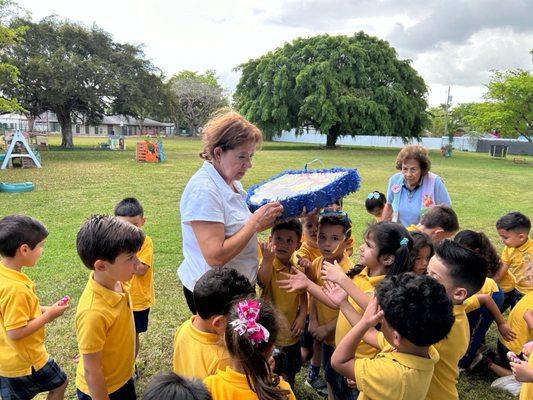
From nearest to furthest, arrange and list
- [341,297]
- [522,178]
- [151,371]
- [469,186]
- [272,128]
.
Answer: [341,297], [151,371], [469,186], [522,178], [272,128]

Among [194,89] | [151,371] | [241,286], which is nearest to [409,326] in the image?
[241,286]

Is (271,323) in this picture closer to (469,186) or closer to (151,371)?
(151,371)

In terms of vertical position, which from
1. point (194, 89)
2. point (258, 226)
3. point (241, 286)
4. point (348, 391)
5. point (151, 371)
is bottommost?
point (151, 371)

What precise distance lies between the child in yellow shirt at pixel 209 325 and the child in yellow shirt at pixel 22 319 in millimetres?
864

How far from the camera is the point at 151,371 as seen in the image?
3.47m

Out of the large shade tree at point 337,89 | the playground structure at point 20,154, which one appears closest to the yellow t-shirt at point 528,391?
the playground structure at point 20,154

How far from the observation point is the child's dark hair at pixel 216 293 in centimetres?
194

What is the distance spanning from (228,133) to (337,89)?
31846mm

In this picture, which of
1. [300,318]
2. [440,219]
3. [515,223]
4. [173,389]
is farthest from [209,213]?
[515,223]

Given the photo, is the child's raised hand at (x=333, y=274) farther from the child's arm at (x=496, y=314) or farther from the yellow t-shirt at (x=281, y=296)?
the child's arm at (x=496, y=314)

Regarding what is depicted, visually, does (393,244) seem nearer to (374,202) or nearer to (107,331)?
(107,331)

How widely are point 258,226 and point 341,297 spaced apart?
69 cm

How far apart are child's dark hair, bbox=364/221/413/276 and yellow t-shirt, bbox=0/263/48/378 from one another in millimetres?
2078

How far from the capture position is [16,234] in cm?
242
